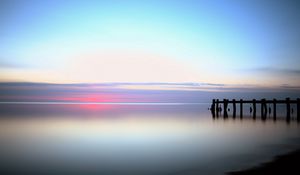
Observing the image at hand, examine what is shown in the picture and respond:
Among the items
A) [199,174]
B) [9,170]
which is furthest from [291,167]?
[9,170]

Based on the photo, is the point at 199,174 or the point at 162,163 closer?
the point at 199,174

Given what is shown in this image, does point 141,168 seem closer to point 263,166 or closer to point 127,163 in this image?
point 127,163

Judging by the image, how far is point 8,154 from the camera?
16.4 metres

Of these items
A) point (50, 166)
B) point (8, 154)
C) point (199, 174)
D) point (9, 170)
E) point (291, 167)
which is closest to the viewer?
point (291, 167)

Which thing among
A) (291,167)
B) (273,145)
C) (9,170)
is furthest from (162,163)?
(273,145)

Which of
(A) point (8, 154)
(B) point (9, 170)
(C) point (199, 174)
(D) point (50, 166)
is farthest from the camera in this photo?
(A) point (8, 154)

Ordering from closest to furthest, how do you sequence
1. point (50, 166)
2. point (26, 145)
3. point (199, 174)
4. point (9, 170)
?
point (199, 174) < point (9, 170) < point (50, 166) < point (26, 145)

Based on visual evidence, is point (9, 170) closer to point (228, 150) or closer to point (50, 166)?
point (50, 166)

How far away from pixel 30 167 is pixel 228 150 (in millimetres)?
10290

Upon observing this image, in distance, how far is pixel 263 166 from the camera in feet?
39.5

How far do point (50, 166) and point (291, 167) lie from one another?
9741 millimetres

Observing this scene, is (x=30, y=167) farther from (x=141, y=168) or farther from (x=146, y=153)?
(x=146, y=153)

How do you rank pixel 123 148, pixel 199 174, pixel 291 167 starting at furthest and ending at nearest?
pixel 123 148 < pixel 199 174 < pixel 291 167

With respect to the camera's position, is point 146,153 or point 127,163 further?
point 146,153
